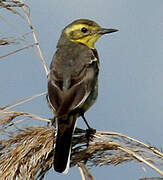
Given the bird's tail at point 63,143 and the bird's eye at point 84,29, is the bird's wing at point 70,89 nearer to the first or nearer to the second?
the bird's tail at point 63,143

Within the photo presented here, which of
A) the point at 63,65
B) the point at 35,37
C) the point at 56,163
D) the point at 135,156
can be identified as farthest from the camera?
the point at 63,65

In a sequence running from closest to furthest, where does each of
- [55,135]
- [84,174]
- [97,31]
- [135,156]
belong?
[84,174], [135,156], [55,135], [97,31]

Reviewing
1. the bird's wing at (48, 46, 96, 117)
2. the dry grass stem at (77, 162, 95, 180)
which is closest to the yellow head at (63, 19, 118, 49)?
the bird's wing at (48, 46, 96, 117)

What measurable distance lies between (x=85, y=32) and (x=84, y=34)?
0.05 metres

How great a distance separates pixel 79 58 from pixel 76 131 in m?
1.46

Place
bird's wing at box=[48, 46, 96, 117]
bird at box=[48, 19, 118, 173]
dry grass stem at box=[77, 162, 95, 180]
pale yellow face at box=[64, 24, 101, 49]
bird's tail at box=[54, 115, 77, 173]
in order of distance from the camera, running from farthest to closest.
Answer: pale yellow face at box=[64, 24, 101, 49]
bird's wing at box=[48, 46, 96, 117]
bird at box=[48, 19, 118, 173]
bird's tail at box=[54, 115, 77, 173]
dry grass stem at box=[77, 162, 95, 180]

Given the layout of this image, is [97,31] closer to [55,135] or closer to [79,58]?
[79,58]

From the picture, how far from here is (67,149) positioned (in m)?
4.31

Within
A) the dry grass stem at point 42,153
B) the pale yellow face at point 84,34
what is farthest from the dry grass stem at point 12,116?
the pale yellow face at point 84,34

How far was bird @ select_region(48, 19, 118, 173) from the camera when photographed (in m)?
4.53

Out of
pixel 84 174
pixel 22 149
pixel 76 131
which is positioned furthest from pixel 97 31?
pixel 84 174

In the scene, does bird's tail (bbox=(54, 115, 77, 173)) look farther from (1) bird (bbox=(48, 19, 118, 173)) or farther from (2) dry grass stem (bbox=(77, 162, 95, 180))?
(2) dry grass stem (bbox=(77, 162, 95, 180))

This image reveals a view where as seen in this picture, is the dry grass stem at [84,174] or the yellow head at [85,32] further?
the yellow head at [85,32]

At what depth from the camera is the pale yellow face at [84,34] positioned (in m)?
7.01
